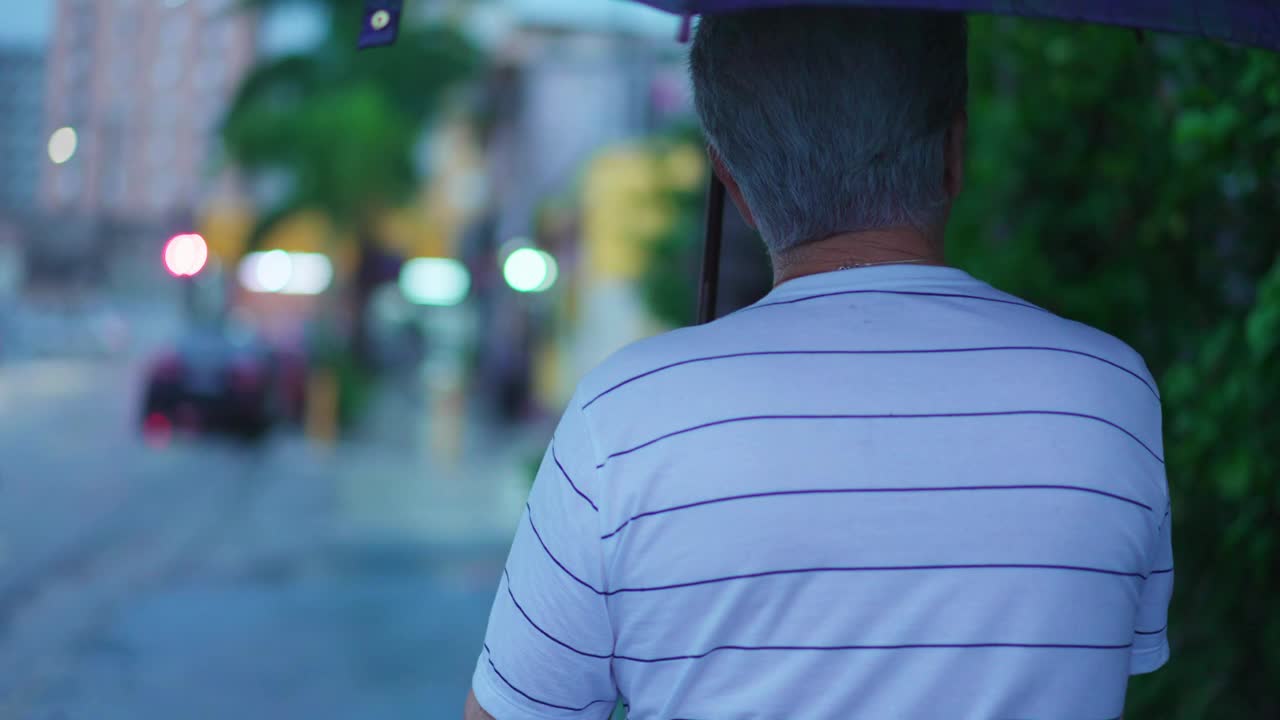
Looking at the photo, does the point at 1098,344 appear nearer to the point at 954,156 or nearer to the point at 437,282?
A: the point at 954,156

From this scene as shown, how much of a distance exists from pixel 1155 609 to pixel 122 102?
12.0ft

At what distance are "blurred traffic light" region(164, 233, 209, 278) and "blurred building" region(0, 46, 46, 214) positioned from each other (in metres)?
0.96

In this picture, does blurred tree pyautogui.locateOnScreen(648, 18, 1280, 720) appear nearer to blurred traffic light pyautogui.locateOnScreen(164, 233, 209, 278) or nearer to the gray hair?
the gray hair

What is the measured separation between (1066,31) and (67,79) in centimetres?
284

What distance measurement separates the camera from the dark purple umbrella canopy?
142 cm

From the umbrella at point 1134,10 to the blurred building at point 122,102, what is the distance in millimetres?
2746

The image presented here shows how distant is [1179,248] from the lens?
4176 mm

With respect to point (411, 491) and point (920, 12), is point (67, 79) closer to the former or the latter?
point (920, 12)

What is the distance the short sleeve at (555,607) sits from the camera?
1325 mm

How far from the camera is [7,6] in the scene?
3873mm

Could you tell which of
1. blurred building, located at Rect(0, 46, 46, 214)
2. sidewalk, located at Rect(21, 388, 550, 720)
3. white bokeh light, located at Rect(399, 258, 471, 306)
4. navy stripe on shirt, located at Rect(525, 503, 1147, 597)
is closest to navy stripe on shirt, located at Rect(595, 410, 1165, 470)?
navy stripe on shirt, located at Rect(525, 503, 1147, 597)

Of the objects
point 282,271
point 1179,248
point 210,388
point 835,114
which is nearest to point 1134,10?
point 835,114

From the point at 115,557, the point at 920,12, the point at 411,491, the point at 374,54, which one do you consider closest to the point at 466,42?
the point at 374,54

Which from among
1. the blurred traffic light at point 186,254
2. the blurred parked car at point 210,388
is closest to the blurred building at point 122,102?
the blurred traffic light at point 186,254
